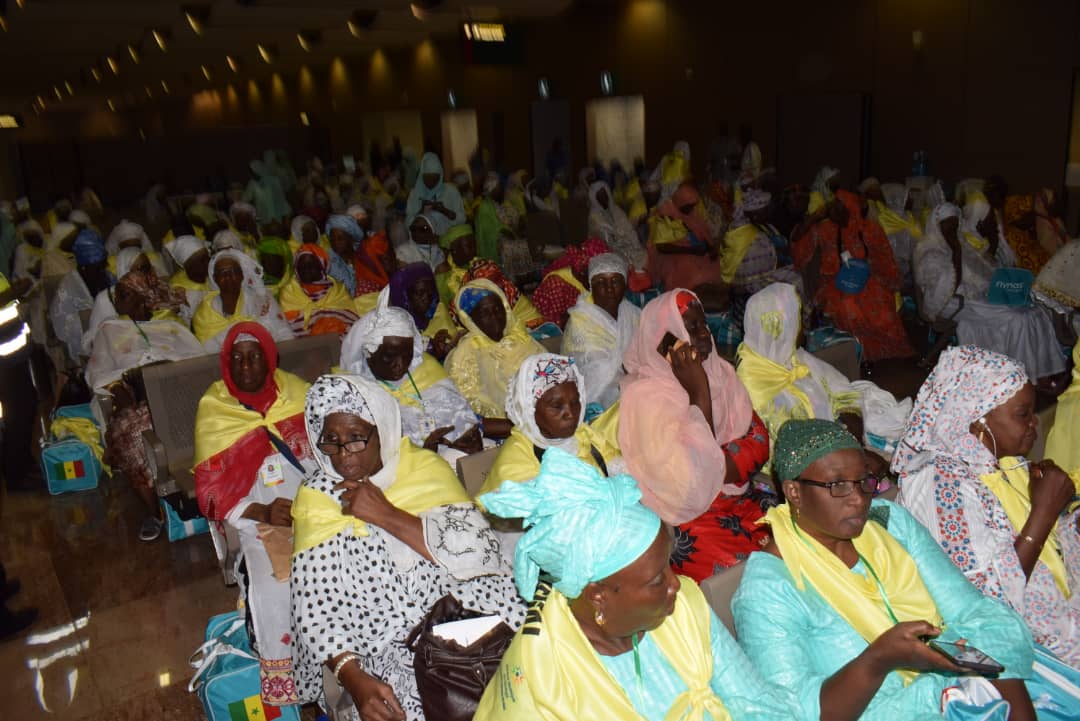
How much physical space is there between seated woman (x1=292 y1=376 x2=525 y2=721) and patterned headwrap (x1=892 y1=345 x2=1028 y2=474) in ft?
4.45

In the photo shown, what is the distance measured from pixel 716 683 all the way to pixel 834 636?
1.36 feet

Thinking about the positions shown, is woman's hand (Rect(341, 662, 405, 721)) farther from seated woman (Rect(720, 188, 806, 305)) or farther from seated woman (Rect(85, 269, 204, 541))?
seated woman (Rect(720, 188, 806, 305))

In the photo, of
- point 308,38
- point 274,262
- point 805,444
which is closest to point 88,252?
point 274,262

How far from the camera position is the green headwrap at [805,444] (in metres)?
2.13

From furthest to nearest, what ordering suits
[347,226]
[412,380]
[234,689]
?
[347,226] < [412,380] < [234,689]

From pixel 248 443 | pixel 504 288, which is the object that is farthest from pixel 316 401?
pixel 504 288

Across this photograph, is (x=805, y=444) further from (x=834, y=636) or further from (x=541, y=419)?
(x=541, y=419)

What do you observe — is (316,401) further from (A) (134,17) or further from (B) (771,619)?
(A) (134,17)

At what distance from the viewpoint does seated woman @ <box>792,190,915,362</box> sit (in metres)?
7.16

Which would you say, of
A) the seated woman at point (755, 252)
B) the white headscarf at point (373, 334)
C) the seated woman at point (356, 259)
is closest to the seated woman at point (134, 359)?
the white headscarf at point (373, 334)

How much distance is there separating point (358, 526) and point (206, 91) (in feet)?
120

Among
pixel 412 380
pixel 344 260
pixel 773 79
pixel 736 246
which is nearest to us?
pixel 412 380

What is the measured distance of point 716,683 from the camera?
6.07 ft

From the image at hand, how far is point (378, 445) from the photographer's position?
2.77 meters
